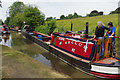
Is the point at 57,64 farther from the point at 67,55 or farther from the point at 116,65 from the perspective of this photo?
the point at 116,65

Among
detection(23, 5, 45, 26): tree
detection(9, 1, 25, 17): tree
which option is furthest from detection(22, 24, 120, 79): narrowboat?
detection(9, 1, 25, 17): tree

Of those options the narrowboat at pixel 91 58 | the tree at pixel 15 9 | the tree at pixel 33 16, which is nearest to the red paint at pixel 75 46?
the narrowboat at pixel 91 58

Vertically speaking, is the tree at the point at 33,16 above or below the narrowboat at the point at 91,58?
above

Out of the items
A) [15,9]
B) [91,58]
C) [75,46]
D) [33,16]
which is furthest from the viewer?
[15,9]

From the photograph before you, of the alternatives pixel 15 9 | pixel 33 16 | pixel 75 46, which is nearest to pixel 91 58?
pixel 75 46

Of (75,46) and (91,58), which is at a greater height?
(75,46)

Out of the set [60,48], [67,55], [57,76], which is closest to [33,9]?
[60,48]

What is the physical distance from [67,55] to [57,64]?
86 centimetres

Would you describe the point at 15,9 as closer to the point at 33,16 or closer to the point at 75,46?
the point at 33,16

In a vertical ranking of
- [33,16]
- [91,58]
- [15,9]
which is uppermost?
[15,9]

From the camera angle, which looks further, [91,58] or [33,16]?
[33,16]

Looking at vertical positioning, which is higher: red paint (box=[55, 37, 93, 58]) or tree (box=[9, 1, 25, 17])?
tree (box=[9, 1, 25, 17])

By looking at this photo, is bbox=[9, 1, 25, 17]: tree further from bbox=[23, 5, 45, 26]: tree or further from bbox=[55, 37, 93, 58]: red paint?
bbox=[55, 37, 93, 58]: red paint

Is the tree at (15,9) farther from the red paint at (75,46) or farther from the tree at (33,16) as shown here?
the red paint at (75,46)
